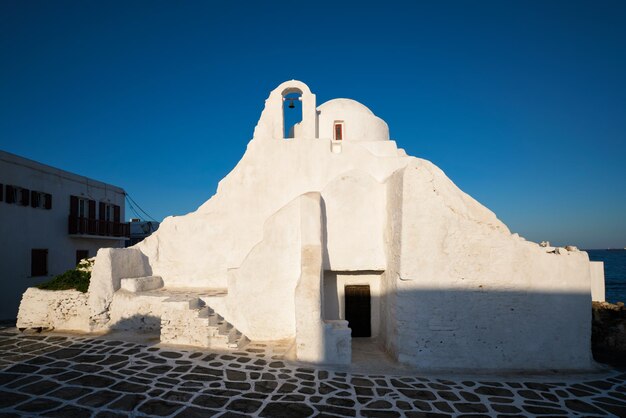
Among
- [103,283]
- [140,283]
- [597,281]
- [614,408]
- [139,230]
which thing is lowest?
[614,408]

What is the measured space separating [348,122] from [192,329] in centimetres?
876

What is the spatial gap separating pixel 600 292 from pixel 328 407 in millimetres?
9704

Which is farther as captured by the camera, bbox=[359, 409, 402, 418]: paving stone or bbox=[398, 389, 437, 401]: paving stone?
bbox=[398, 389, 437, 401]: paving stone

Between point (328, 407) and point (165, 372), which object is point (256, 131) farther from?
point (328, 407)

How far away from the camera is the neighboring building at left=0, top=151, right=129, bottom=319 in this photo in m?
12.6

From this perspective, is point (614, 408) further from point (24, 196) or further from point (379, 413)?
point (24, 196)

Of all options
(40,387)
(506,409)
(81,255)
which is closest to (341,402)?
(506,409)

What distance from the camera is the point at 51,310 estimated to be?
9617mm

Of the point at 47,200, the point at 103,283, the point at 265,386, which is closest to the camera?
the point at 265,386

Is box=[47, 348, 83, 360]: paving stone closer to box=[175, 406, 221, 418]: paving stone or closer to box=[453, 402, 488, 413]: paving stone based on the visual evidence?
box=[175, 406, 221, 418]: paving stone

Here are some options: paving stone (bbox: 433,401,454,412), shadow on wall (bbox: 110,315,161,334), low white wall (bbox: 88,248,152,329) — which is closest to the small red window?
low white wall (bbox: 88,248,152,329)

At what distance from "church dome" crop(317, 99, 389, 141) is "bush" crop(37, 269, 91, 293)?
8.90 meters

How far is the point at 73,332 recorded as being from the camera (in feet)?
30.6

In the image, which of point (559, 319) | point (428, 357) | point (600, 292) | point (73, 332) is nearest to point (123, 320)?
point (73, 332)
